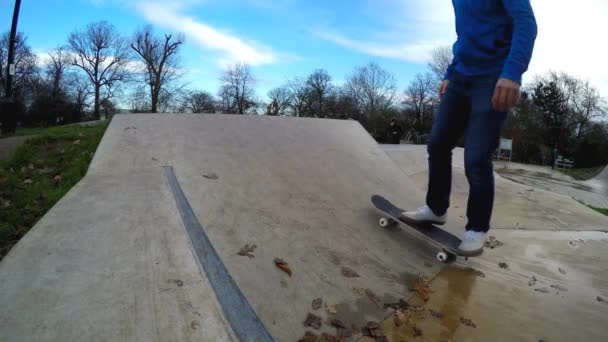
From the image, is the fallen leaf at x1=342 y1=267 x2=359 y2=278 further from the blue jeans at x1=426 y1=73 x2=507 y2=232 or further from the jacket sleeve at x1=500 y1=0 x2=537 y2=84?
the jacket sleeve at x1=500 y1=0 x2=537 y2=84

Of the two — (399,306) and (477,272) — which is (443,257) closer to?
(477,272)

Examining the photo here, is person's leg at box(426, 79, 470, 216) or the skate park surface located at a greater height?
person's leg at box(426, 79, 470, 216)

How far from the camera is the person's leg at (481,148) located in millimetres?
2148

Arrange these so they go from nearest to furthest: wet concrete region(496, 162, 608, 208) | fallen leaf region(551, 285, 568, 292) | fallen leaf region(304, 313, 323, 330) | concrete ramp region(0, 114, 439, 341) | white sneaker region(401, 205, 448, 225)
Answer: concrete ramp region(0, 114, 439, 341), fallen leaf region(304, 313, 323, 330), fallen leaf region(551, 285, 568, 292), white sneaker region(401, 205, 448, 225), wet concrete region(496, 162, 608, 208)

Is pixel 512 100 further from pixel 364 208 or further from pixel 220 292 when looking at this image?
pixel 220 292

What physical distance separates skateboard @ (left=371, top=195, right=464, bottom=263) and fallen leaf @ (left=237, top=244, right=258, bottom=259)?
114cm

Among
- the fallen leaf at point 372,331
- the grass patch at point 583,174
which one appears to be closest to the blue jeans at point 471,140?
the fallen leaf at point 372,331

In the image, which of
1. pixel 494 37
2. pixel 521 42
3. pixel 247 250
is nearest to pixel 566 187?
pixel 494 37

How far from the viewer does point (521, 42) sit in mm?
2006

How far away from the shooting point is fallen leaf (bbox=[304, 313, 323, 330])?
5.00ft

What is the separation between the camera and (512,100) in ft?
6.53

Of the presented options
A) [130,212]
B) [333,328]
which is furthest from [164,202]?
[333,328]

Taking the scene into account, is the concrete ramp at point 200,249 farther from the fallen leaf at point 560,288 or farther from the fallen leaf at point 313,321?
the fallen leaf at point 560,288

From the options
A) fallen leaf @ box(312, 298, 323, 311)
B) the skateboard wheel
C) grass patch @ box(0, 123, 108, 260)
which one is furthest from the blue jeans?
grass patch @ box(0, 123, 108, 260)
